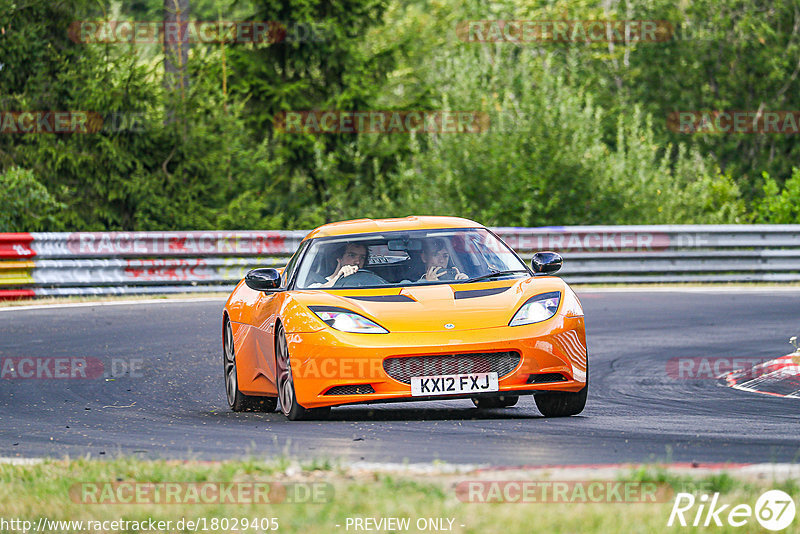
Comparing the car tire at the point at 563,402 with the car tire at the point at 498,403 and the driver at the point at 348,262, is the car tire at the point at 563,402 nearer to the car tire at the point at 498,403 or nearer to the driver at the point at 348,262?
the car tire at the point at 498,403

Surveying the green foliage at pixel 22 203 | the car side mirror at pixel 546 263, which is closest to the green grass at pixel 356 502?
the car side mirror at pixel 546 263

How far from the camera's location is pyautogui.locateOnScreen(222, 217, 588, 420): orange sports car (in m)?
8.49

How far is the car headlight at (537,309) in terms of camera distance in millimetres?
8705

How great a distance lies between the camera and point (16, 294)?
19094 millimetres

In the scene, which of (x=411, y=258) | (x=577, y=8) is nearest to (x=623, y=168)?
(x=411, y=258)

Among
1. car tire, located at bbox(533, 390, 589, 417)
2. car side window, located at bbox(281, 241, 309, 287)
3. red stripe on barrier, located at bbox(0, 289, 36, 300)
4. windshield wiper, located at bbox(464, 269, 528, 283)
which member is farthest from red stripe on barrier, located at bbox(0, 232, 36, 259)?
car tire, located at bbox(533, 390, 589, 417)

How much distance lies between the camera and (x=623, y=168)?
27.5 m

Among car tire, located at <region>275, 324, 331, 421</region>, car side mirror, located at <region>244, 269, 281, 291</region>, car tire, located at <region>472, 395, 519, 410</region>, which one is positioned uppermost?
car side mirror, located at <region>244, 269, 281, 291</region>

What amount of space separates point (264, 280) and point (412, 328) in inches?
60.6

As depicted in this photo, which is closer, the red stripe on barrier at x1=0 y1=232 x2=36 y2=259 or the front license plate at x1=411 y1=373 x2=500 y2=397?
the front license plate at x1=411 y1=373 x2=500 y2=397

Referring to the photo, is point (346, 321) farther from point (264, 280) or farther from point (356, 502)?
point (356, 502)

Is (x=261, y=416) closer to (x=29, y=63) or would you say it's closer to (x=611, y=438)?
(x=611, y=438)

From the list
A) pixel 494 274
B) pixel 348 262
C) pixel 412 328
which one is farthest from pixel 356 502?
pixel 348 262

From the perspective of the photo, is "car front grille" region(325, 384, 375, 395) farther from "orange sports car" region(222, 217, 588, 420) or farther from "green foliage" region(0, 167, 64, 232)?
"green foliage" region(0, 167, 64, 232)
